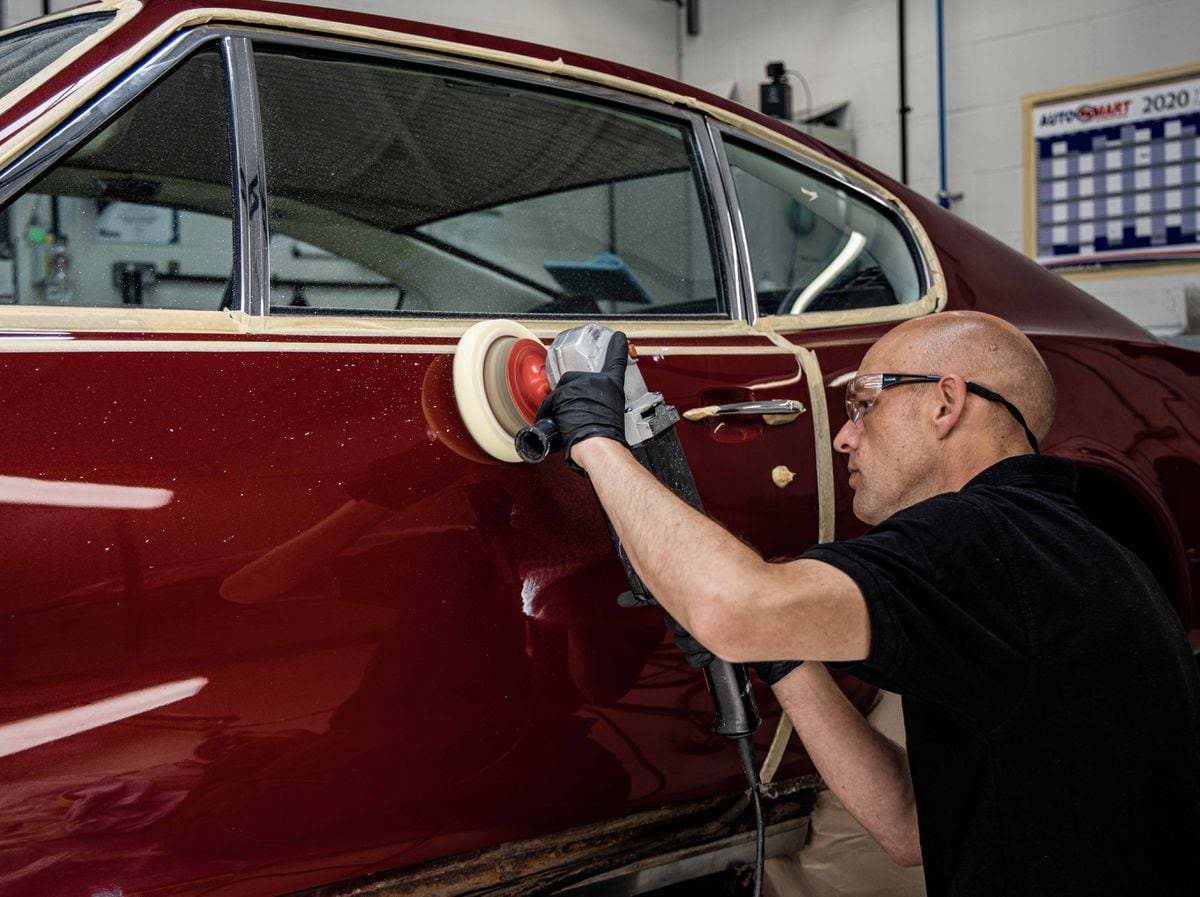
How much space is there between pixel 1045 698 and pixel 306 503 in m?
0.82

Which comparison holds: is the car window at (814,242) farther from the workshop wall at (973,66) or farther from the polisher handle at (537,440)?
the workshop wall at (973,66)

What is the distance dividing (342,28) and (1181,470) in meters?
1.72

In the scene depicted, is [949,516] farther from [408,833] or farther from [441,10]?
[441,10]

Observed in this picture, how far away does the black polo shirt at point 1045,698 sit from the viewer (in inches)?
45.1

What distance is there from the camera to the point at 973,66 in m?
5.39

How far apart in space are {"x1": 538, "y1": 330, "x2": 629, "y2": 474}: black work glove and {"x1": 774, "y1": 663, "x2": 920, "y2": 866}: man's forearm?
1.52ft

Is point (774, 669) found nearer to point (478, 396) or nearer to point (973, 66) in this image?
point (478, 396)

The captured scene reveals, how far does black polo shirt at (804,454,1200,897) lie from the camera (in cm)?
115

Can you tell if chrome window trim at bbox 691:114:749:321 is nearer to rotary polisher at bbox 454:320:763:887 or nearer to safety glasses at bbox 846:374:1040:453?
safety glasses at bbox 846:374:1040:453

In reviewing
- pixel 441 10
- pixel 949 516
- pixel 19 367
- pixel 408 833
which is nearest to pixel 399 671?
pixel 408 833

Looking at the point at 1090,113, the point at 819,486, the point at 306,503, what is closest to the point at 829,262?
the point at 819,486

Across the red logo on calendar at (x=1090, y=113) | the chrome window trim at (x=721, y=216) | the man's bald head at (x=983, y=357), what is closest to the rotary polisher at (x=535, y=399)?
the man's bald head at (x=983, y=357)

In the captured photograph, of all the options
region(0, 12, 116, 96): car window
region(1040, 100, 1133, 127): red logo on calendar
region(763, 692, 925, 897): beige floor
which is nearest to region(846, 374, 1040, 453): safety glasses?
region(763, 692, 925, 897): beige floor

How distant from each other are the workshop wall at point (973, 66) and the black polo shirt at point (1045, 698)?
4.16 meters
